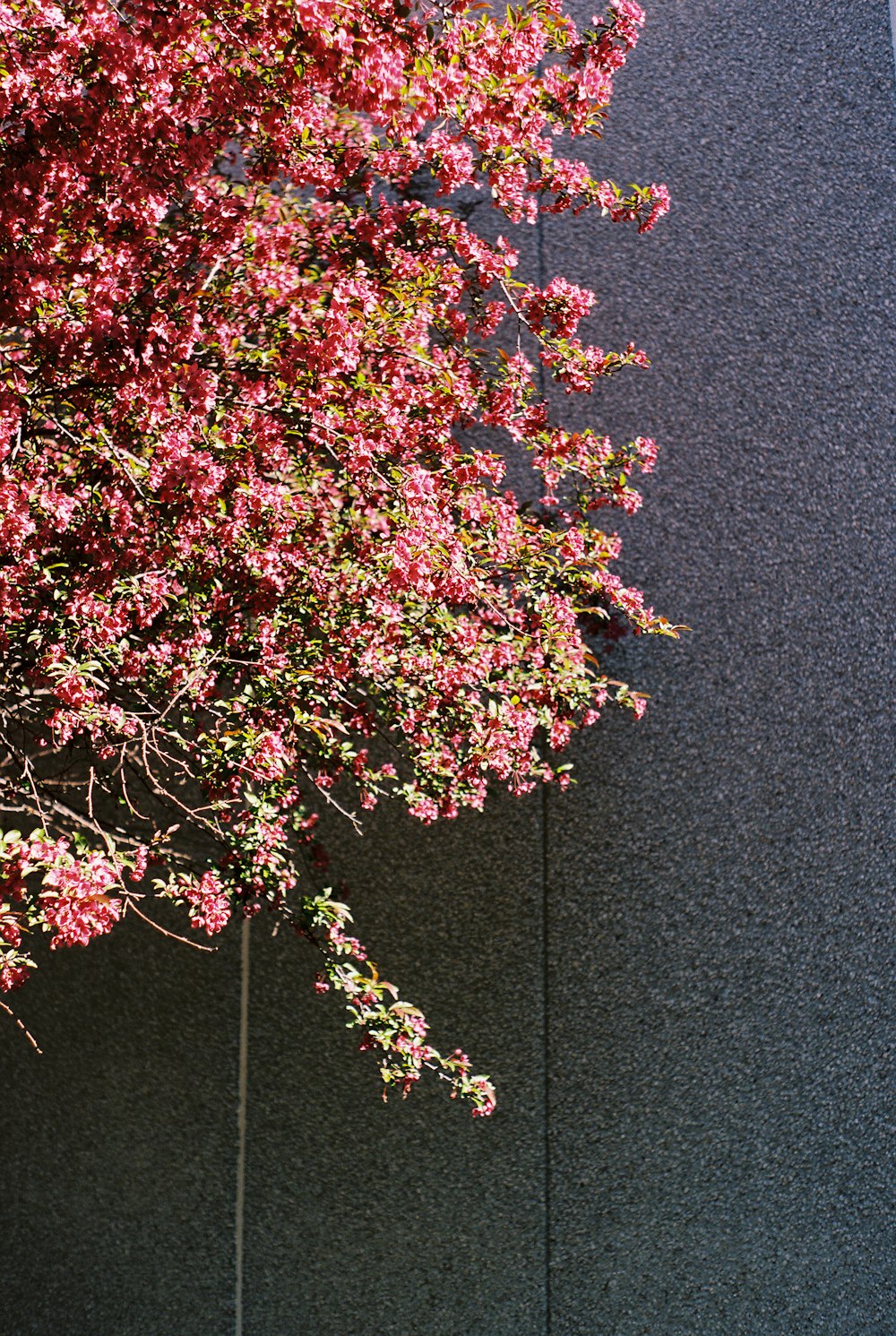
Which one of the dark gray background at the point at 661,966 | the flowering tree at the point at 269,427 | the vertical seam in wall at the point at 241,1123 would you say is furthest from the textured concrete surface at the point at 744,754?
the vertical seam in wall at the point at 241,1123

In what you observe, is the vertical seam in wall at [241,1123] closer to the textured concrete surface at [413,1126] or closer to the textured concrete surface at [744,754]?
the textured concrete surface at [413,1126]

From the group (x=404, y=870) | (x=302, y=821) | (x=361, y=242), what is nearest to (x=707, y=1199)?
(x=404, y=870)

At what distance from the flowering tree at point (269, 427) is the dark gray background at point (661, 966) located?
0.48 m

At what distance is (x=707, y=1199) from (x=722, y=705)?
3.70 ft

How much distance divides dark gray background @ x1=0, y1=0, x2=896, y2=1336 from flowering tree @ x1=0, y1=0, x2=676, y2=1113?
0.48 meters

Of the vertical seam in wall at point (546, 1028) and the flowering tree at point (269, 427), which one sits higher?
the flowering tree at point (269, 427)

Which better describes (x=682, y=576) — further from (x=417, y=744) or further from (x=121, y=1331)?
(x=121, y=1331)

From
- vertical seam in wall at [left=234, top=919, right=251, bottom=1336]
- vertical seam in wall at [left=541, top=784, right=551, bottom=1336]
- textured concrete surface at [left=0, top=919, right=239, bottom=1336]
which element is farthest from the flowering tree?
textured concrete surface at [left=0, top=919, right=239, bottom=1336]

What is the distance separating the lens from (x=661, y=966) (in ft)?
9.32

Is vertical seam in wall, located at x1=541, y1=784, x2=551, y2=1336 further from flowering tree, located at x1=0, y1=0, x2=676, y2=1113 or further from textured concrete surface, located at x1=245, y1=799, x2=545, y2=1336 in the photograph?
flowering tree, located at x1=0, y1=0, x2=676, y2=1113

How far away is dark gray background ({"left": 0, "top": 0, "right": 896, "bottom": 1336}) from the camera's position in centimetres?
277

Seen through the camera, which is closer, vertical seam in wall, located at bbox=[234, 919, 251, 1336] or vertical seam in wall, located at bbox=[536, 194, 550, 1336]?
vertical seam in wall, located at bbox=[536, 194, 550, 1336]

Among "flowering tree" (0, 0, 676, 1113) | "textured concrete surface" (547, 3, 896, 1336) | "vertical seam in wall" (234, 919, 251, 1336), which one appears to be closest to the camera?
"flowering tree" (0, 0, 676, 1113)

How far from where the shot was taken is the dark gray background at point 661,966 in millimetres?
2768
